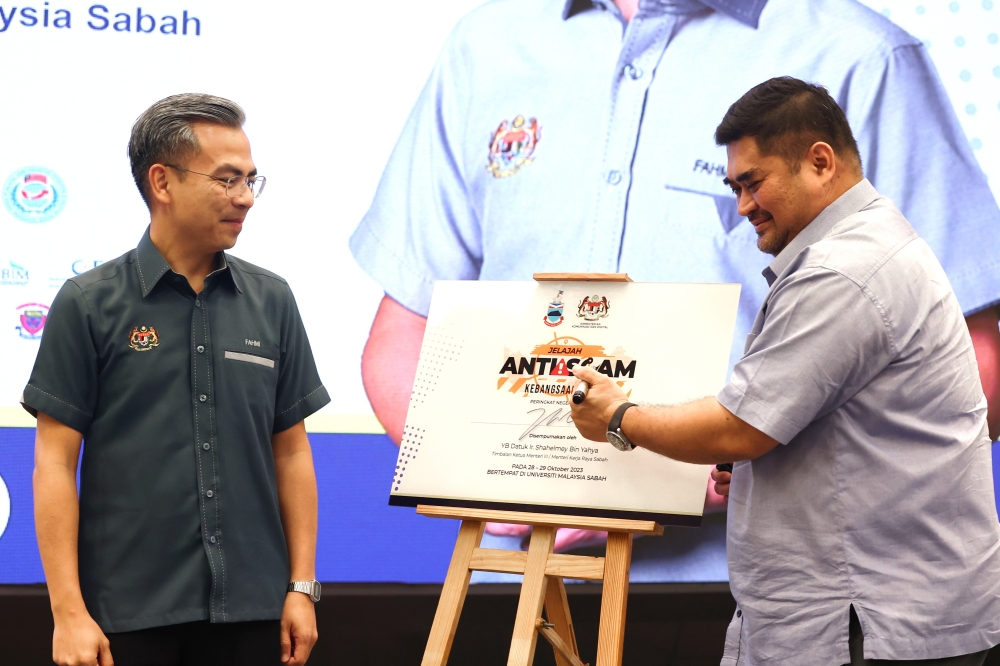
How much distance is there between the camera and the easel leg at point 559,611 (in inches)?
80.1

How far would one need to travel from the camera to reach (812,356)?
4.74ft

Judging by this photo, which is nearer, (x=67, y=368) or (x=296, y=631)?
(x=67, y=368)

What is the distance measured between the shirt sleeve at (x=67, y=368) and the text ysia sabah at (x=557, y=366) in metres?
0.90

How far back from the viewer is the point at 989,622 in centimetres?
148

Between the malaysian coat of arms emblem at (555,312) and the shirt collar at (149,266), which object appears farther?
the malaysian coat of arms emblem at (555,312)

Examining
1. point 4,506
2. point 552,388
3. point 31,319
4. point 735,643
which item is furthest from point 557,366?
point 4,506

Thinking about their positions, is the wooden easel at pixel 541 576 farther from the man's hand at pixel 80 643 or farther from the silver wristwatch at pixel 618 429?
the man's hand at pixel 80 643

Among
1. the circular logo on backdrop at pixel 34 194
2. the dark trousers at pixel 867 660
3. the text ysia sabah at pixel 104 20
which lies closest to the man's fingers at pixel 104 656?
the dark trousers at pixel 867 660

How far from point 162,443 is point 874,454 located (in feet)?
3.96

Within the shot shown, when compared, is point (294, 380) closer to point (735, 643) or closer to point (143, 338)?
point (143, 338)

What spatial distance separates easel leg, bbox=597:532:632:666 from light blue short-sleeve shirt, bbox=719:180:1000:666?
0.36m

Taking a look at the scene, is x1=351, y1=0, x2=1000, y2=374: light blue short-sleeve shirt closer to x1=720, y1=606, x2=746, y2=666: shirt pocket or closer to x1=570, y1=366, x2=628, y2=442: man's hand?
x1=570, y1=366, x2=628, y2=442: man's hand
